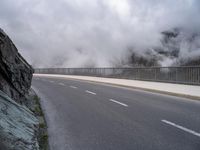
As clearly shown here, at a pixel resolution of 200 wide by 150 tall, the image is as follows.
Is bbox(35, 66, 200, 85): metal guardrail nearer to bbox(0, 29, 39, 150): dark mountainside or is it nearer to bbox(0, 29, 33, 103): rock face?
bbox(0, 29, 39, 150): dark mountainside

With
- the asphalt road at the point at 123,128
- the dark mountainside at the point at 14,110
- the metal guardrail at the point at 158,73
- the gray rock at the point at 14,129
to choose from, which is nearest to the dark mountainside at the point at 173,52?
the metal guardrail at the point at 158,73

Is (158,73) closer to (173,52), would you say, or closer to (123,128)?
(123,128)

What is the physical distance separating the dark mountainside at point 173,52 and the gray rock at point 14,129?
31.2m

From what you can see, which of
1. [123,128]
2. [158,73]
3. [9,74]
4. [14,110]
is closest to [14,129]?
[14,110]

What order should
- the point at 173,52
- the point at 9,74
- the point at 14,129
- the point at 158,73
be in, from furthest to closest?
the point at 173,52 < the point at 158,73 < the point at 9,74 < the point at 14,129

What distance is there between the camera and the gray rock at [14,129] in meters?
4.16

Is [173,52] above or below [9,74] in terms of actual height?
above

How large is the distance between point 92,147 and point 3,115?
78.6 inches

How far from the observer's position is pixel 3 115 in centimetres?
501

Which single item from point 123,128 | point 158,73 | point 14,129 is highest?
point 158,73

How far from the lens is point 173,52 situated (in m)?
40.4

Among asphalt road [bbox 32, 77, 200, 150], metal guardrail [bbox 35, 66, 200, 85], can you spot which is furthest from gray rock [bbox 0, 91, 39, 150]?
metal guardrail [bbox 35, 66, 200, 85]

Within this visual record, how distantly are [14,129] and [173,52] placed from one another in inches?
1472

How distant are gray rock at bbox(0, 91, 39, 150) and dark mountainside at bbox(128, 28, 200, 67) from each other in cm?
3123
